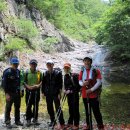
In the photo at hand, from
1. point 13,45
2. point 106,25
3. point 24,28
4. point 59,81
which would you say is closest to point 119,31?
point 106,25

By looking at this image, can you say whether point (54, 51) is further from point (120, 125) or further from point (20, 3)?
point (120, 125)

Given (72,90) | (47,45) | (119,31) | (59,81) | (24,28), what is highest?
(24,28)

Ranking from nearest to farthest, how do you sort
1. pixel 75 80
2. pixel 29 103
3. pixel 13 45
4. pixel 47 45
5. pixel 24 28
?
pixel 75 80
pixel 29 103
pixel 13 45
pixel 24 28
pixel 47 45

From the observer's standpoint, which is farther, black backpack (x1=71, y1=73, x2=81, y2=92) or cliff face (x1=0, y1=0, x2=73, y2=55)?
cliff face (x1=0, y1=0, x2=73, y2=55)

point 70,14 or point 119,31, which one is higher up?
point 70,14

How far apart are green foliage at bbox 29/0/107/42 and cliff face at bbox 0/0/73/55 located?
3188 mm

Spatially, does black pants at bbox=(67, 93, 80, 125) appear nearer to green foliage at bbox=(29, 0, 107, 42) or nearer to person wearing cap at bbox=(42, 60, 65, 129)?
person wearing cap at bbox=(42, 60, 65, 129)

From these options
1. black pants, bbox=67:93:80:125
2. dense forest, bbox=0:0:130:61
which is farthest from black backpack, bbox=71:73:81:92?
dense forest, bbox=0:0:130:61

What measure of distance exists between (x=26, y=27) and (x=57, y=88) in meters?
24.7

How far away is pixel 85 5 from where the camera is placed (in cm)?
13000

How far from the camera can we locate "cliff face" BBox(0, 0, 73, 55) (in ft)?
112

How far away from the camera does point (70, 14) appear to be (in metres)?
98.4

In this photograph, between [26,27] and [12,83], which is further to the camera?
[26,27]

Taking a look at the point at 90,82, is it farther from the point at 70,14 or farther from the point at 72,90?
the point at 70,14
